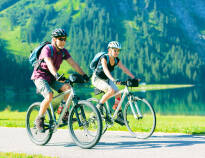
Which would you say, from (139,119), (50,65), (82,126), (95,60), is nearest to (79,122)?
(82,126)

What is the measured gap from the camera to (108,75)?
8.34m

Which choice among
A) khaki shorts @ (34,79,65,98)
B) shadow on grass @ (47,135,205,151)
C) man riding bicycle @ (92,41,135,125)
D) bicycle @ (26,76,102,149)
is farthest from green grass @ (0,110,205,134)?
khaki shorts @ (34,79,65,98)

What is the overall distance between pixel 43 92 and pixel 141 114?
2715 millimetres

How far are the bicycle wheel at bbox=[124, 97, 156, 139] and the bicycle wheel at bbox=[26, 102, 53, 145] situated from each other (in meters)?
2.16

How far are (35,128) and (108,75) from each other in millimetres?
2415

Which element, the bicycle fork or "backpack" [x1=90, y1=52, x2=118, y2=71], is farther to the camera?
"backpack" [x1=90, y1=52, x2=118, y2=71]

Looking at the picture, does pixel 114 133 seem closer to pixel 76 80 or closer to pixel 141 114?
pixel 141 114

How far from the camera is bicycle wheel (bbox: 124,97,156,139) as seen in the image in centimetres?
819

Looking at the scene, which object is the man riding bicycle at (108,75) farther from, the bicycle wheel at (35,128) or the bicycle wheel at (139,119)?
the bicycle wheel at (35,128)

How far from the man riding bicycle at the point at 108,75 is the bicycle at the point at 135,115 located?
17cm

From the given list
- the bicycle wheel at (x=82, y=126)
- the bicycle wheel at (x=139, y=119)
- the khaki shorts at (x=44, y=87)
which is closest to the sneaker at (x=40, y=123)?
the khaki shorts at (x=44, y=87)

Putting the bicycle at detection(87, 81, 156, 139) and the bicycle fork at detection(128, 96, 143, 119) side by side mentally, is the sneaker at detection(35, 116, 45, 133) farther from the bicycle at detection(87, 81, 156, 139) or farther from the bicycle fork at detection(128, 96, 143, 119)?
the bicycle fork at detection(128, 96, 143, 119)

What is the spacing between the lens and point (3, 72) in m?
154

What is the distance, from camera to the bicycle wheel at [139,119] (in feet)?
26.9
